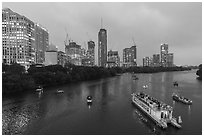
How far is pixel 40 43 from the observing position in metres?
102

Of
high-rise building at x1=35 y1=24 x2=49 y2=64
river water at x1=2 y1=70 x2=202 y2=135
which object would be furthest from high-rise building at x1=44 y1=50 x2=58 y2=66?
river water at x1=2 y1=70 x2=202 y2=135

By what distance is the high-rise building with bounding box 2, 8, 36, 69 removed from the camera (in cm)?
7738

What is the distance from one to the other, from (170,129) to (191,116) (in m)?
4.77

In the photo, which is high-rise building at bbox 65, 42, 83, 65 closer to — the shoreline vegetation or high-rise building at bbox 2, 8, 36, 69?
high-rise building at bbox 2, 8, 36, 69

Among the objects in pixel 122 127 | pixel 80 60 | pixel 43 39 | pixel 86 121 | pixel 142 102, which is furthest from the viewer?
pixel 80 60

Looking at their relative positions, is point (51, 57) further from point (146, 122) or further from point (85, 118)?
point (146, 122)

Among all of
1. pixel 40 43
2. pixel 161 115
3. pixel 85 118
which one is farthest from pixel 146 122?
pixel 40 43

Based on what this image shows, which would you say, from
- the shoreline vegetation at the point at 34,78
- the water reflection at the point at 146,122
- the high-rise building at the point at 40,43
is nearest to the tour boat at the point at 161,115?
the water reflection at the point at 146,122

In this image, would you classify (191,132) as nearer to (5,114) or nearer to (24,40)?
(5,114)

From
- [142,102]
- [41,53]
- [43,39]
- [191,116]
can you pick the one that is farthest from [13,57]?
[191,116]

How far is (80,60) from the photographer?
155375 millimetres

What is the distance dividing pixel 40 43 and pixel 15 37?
914 inches

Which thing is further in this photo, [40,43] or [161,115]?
[40,43]

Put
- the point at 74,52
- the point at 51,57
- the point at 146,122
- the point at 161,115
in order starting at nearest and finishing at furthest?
the point at 161,115 < the point at 146,122 < the point at 51,57 < the point at 74,52
